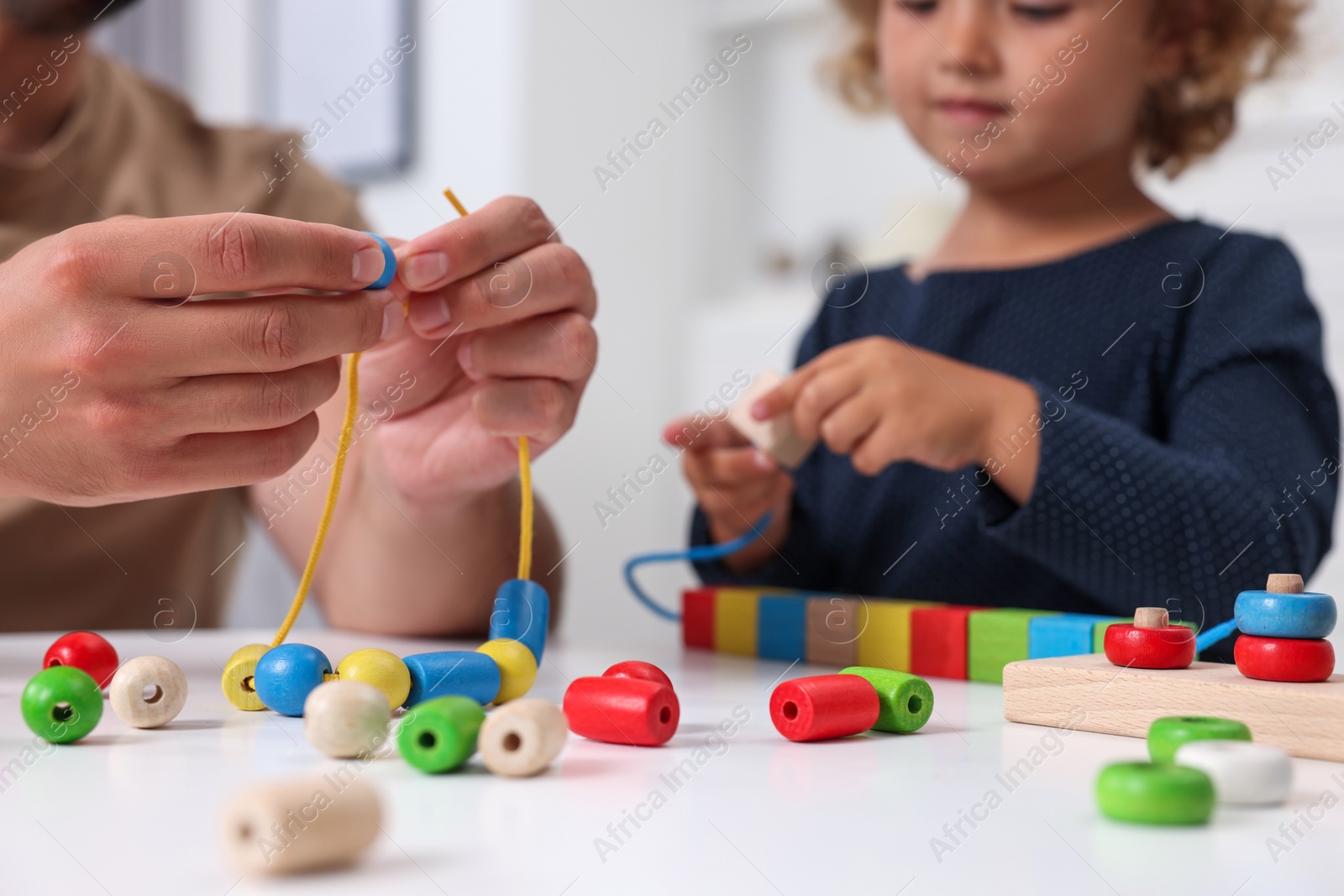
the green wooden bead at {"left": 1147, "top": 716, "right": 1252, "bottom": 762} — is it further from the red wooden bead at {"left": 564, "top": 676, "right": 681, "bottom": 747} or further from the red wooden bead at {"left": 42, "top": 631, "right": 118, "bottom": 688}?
the red wooden bead at {"left": 42, "top": 631, "right": 118, "bottom": 688}

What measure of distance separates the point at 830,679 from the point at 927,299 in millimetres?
784

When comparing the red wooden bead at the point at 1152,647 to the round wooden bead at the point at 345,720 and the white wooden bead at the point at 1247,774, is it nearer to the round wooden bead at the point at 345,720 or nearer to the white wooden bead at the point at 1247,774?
the white wooden bead at the point at 1247,774

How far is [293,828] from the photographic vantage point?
14.3 inches

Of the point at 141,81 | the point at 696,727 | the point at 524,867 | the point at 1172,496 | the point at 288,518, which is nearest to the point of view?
the point at 524,867

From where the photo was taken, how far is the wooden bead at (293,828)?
0.36 metres

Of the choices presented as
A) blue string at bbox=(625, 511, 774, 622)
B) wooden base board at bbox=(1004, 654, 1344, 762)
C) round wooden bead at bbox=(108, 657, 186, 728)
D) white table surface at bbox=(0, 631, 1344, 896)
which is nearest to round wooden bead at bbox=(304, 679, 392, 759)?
white table surface at bbox=(0, 631, 1344, 896)

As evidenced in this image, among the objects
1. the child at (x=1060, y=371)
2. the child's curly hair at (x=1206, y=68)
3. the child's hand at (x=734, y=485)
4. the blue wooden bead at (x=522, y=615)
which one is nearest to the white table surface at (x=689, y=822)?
the blue wooden bead at (x=522, y=615)

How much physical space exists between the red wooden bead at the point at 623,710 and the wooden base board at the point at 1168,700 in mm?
198

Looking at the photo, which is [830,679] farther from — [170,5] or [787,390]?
[170,5]

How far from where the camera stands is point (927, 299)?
1.29 m

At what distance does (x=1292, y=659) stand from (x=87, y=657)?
67 cm

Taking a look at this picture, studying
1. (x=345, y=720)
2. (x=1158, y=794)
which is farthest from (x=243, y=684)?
(x=1158, y=794)

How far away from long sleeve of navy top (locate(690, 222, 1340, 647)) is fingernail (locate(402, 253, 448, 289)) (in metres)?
0.47

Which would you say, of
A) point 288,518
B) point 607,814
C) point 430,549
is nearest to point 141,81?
point 288,518
